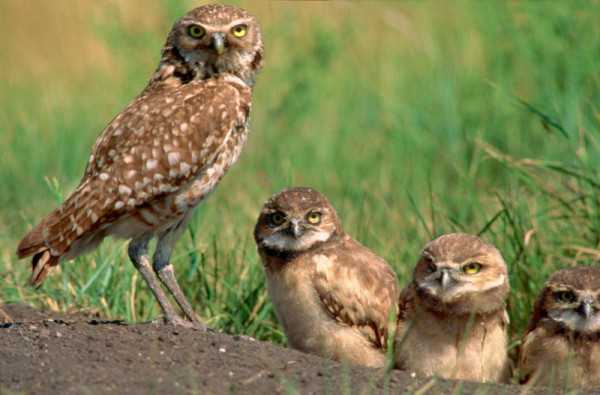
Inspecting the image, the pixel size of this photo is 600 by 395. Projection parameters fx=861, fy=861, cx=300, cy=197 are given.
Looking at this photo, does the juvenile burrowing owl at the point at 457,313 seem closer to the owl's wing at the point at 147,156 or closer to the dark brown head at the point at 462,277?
the dark brown head at the point at 462,277

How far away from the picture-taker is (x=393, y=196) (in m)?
8.34

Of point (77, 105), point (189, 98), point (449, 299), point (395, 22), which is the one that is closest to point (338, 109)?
point (395, 22)

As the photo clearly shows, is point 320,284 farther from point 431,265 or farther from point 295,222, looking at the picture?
point 431,265

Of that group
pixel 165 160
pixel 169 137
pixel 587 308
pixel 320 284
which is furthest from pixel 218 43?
pixel 587 308

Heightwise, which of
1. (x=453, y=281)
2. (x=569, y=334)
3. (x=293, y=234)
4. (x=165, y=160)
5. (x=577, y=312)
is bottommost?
(x=569, y=334)

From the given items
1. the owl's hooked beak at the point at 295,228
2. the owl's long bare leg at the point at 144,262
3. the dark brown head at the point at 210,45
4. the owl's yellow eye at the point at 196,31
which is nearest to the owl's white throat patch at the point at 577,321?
the owl's hooked beak at the point at 295,228

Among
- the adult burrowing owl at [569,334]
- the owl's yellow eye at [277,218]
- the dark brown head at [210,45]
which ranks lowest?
the adult burrowing owl at [569,334]

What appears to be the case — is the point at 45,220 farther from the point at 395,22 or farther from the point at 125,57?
the point at 395,22

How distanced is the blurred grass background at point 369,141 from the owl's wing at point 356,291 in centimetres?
88

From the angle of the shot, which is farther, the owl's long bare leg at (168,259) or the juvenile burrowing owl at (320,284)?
the owl's long bare leg at (168,259)

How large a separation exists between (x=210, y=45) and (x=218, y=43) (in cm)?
10

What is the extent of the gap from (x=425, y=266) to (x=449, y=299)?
0.26m

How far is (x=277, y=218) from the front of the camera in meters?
5.24

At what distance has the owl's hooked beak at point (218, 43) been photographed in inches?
219
